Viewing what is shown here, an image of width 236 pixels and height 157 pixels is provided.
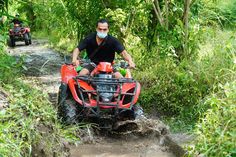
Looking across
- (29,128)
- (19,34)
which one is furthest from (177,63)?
(19,34)

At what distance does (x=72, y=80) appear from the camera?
6.54m

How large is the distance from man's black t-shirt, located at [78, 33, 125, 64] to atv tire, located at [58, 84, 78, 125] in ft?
2.46

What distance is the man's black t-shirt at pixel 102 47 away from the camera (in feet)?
23.1

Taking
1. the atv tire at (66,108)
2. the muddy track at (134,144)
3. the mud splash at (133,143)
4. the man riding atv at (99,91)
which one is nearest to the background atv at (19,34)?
the man riding atv at (99,91)

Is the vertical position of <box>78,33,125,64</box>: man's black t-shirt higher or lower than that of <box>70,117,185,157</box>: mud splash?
higher

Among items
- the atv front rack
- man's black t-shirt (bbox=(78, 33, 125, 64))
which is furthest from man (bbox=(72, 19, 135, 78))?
the atv front rack

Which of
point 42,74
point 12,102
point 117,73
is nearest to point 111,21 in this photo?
point 42,74

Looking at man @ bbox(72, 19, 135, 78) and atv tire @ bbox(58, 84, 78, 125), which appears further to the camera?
man @ bbox(72, 19, 135, 78)

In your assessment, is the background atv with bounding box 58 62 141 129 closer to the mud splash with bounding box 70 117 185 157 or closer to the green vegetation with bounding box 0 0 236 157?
the mud splash with bounding box 70 117 185 157

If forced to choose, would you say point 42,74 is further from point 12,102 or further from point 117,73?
point 12,102

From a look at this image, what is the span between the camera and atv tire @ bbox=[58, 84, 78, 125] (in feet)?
20.5

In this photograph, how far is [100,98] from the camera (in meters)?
6.33

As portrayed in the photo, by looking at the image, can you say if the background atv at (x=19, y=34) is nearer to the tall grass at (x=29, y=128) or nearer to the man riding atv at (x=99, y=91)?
the man riding atv at (x=99, y=91)

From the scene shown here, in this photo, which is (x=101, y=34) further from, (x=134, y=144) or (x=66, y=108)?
(x=134, y=144)
